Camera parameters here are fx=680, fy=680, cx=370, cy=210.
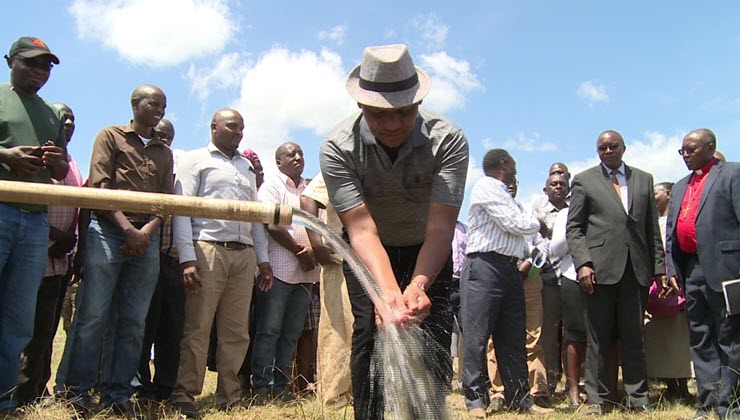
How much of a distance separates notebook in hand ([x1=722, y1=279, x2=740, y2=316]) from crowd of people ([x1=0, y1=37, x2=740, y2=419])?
0.27m

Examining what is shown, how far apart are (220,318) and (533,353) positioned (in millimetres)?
3350

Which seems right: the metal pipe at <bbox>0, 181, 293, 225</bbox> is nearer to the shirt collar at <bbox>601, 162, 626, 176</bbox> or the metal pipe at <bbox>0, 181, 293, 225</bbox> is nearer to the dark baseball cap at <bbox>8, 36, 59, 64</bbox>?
the dark baseball cap at <bbox>8, 36, 59, 64</bbox>

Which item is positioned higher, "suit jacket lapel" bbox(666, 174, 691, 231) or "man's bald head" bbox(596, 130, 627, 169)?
"man's bald head" bbox(596, 130, 627, 169)

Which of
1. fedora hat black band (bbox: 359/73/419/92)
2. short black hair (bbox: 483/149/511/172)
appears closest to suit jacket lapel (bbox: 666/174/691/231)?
short black hair (bbox: 483/149/511/172)

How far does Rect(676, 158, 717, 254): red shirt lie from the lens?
19.8ft

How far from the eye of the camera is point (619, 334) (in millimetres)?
6336

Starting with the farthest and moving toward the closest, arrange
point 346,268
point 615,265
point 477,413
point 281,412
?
point 615,265 → point 477,413 → point 281,412 → point 346,268

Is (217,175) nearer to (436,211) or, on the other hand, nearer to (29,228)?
(29,228)

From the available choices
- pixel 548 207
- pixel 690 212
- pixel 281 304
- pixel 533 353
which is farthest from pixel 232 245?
pixel 548 207

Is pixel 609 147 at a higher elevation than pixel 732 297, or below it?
higher

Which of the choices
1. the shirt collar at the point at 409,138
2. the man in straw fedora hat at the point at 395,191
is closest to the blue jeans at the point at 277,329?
the man in straw fedora hat at the point at 395,191

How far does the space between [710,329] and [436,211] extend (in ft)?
11.7

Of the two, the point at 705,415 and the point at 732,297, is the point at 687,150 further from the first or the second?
the point at 705,415

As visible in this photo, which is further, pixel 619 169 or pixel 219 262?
pixel 619 169
